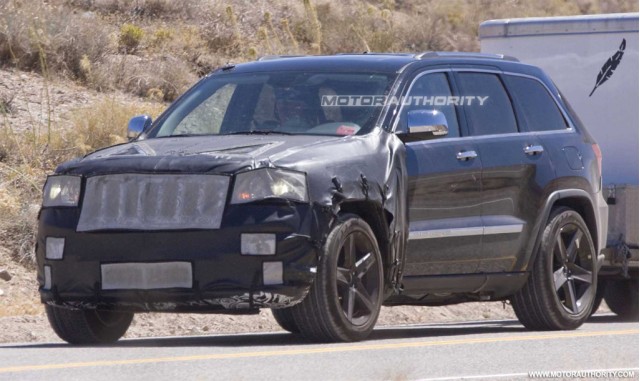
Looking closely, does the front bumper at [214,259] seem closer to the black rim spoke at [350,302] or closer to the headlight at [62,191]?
the headlight at [62,191]

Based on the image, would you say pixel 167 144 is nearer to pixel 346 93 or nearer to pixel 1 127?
pixel 346 93

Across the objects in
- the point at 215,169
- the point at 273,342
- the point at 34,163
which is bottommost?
the point at 34,163

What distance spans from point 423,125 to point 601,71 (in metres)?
5.27

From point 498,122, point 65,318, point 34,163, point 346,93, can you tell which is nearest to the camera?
point 65,318

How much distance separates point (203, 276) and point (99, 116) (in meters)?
10.3

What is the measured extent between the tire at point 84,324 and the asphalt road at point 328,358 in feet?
0.41

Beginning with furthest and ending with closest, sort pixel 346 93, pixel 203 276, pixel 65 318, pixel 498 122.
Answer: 1. pixel 498 122
2. pixel 346 93
3. pixel 65 318
4. pixel 203 276

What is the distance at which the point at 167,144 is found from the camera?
9.17m

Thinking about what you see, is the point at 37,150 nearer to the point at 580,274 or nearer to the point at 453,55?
the point at 453,55

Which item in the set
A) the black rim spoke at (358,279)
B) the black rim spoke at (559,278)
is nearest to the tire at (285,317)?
the black rim spoke at (358,279)

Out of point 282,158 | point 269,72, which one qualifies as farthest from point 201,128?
point 282,158

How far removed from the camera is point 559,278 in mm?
10750

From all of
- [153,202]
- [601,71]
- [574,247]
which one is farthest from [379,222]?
[601,71]

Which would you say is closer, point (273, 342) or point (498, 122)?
point (273, 342)
